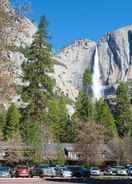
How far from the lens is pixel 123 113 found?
10588 cm

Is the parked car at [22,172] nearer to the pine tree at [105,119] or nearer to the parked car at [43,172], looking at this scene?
the parked car at [43,172]

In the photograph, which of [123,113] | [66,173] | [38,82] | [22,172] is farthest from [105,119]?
[22,172]

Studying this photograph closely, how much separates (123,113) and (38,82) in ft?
146

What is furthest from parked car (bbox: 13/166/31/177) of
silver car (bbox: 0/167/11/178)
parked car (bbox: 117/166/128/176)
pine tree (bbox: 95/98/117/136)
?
pine tree (bbox: 95/98/117/136)

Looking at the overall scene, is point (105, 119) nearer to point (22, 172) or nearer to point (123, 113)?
point (123, 113)

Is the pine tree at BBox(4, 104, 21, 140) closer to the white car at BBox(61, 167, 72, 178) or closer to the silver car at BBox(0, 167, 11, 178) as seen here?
the white car at BBox(61, 167, 72, 178)

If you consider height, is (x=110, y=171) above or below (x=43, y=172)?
above

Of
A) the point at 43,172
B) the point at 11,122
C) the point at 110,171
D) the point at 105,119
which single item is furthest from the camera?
the point at 105,119

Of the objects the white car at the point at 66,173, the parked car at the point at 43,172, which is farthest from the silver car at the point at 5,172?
the white car at the point at 66,173

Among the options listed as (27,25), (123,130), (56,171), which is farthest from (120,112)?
(27,25)

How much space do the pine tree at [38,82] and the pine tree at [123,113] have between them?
41.8 meters

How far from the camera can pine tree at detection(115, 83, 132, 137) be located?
104688mm

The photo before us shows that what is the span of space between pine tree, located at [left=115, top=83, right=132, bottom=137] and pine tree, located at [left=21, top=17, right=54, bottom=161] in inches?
1644

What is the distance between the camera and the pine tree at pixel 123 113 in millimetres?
104688
